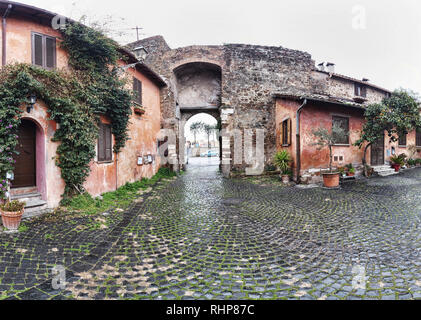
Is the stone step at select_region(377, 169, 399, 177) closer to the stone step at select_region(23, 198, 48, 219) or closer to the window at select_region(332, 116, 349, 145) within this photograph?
the window at select_region(332, 116, 349, 145)

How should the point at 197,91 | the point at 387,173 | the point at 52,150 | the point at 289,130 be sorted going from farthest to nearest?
1. the point at 197,91
2. the point at 387,173
3. the point at 289,130
4. the point at 52,150

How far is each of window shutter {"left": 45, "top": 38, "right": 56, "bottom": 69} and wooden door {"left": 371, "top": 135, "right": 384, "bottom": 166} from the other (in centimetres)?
1544

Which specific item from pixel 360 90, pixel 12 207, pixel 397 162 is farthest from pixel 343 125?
pixel 12 207

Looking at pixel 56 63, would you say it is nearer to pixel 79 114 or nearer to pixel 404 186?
pixel 79 114

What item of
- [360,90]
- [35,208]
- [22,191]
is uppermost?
[360,90]

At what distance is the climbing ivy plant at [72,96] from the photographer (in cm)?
500

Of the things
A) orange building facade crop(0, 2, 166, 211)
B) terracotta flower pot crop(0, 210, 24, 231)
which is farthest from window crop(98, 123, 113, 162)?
terracotta flower pot crop(0, 210, 24, 231)

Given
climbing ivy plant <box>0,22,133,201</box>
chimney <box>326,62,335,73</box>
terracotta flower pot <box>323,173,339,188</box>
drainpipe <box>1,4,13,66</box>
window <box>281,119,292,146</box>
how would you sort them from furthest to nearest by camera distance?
chimney <box>326,62,335,73</box>, window <box>281,119,292,146</box>, terracotta flower pot <box>323,173,339,188</box>, drainpipe <box>1,4,13,66</box>, climbing ivy plant <box>0,22,133,201</box>

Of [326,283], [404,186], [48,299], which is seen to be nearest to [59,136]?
[48,299]

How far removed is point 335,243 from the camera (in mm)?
3801

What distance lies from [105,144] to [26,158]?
2.32m

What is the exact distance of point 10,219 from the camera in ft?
14.5

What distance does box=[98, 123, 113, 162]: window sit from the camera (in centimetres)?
757

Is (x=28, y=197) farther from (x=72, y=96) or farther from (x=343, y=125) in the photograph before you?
(x=343, y=125)
